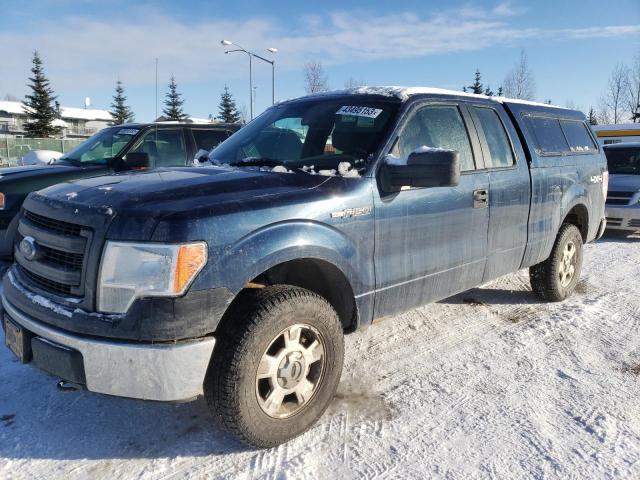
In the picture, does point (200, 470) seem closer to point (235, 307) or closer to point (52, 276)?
point (235, 307)

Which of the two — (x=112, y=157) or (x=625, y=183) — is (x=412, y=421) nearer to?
(x=112, y=157)

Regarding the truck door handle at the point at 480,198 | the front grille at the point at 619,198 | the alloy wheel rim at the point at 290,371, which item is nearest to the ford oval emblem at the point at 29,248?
the alloy wheel rim at the point at 290,371

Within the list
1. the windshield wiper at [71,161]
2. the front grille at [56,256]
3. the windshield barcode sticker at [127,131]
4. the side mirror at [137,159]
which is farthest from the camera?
the windshield barcode sticker at [127,131]

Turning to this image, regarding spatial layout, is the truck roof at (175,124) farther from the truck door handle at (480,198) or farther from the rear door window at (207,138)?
the truck door handle at (480,198)

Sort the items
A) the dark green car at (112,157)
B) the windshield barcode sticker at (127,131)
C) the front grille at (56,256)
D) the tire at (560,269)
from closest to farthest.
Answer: the front grille at (56,256) < the tire at (560,269) < the dark green car at (112,157) < the windshield barcode sticker at (127,131)

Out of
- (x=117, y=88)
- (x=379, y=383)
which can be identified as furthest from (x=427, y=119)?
(x=117, y=88)

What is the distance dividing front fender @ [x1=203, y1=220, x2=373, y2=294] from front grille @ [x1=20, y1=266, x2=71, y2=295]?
2.49ft

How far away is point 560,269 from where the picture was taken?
5184 mm

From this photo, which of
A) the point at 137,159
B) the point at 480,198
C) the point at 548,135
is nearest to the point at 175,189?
the point at 480,198

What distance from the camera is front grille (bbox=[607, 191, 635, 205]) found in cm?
930

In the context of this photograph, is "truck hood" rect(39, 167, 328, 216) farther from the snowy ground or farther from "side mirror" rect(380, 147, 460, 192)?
the snowy ground

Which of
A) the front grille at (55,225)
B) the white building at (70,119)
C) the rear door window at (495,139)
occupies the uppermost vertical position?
the white building at (70,119)

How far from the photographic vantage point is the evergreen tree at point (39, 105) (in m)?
42.3

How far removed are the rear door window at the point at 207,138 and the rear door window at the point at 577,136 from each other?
14.6 feet
